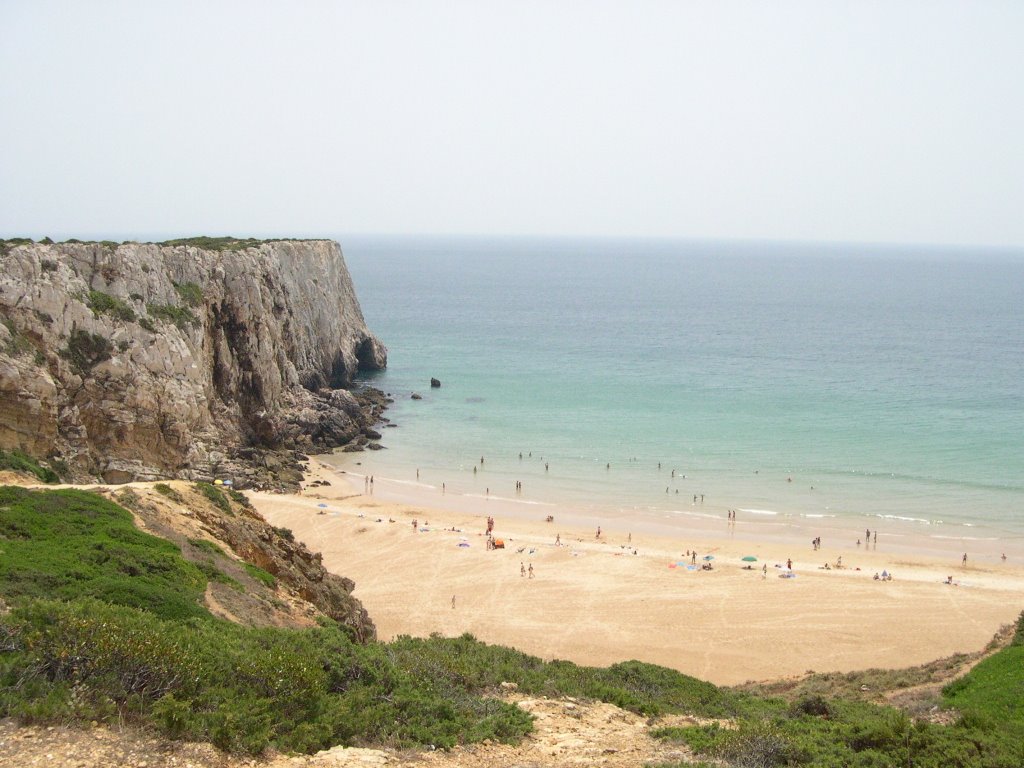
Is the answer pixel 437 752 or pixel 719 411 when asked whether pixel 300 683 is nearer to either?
pixel 437 752

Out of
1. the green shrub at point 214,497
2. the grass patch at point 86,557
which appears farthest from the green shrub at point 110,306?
the grass patch at point 86,557

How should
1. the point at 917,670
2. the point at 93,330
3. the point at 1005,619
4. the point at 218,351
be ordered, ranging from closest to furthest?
the point at 917,670, the point at 1005,619, the point at 93,330, the point at 218,351

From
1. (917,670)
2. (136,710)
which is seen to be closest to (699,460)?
(917,670)

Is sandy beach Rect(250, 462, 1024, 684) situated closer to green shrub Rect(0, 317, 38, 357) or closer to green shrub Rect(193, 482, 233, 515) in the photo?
green shrub Rect(193, 482, 233, 515)

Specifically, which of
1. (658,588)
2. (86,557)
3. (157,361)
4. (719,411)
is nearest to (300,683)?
(86,557)

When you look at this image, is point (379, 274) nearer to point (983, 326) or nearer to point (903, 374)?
point (983, 326)

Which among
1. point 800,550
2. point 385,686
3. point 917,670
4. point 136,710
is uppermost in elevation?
point 136,710
